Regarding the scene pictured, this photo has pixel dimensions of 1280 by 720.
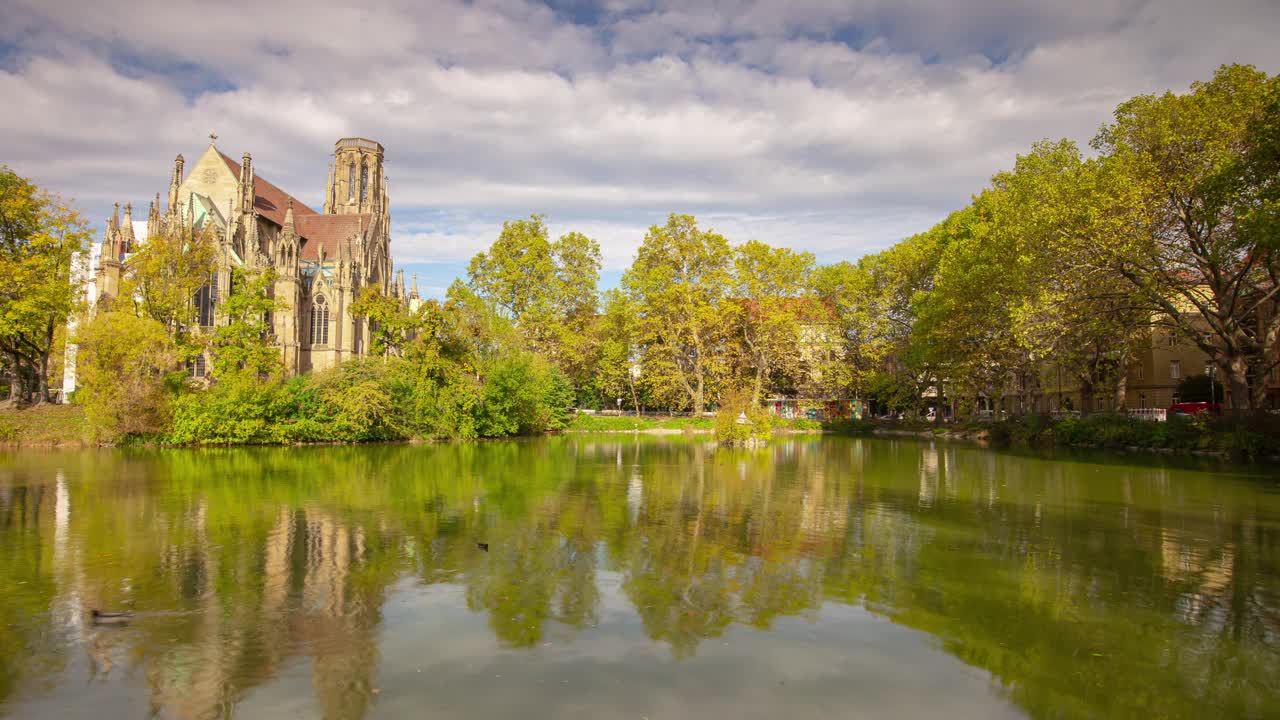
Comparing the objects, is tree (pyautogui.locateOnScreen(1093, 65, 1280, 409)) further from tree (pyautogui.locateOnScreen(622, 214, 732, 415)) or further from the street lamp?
tree (pyautogui.locateOnScreen(622, 214, 732, 415))

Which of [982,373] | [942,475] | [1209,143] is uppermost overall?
[1209,143]

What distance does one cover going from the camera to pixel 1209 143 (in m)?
25.5

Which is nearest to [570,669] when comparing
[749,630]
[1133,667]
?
[749,630]

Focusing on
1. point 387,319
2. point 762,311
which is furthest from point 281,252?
point 762,311

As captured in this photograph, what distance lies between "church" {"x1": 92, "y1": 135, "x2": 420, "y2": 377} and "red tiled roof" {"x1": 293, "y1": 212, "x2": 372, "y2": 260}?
91 millimetres

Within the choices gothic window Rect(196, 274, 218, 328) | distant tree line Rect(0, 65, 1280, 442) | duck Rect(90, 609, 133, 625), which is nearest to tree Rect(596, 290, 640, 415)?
distant tree line Rect(0, 65, 1280, 442)

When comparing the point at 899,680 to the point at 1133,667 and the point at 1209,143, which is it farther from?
the point at 1209,143

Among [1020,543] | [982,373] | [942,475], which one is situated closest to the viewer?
[1020,543]

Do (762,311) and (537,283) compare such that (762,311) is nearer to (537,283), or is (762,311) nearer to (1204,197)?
(537,283)

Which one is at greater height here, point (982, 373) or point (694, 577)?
point (982, 373)

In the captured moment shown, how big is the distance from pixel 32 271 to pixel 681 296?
119 ft

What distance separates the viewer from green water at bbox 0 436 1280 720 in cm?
562

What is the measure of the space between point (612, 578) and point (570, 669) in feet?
9.46

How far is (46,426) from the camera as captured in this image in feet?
114
